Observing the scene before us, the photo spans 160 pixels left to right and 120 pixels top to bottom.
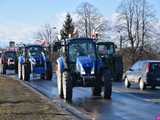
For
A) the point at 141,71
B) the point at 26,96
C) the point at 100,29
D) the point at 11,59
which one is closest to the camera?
the point at 26,96

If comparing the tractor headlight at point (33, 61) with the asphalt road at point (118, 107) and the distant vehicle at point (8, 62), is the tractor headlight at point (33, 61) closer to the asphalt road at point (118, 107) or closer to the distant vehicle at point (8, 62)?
the distant vehicle at point (8, 62)

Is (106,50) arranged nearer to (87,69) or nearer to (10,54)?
(87,69)

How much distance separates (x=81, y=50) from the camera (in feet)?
77.6

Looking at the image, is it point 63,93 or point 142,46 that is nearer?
point 63,93

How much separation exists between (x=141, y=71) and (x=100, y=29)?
6934 cm

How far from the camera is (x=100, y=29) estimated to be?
9912 cm

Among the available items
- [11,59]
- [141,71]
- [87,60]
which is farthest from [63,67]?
[11,59]

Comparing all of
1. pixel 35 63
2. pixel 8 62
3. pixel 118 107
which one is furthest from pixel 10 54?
pixel 118 107

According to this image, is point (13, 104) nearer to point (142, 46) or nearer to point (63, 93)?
point (63, 93)

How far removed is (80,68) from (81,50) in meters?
1.01

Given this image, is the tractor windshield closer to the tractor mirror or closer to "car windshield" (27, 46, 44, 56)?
"car windshield" (27, 46, 44, 56)

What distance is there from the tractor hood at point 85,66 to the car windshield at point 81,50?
0.44m

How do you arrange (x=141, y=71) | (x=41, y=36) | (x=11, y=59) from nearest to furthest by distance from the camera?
1. (x=141, y=71)
2. (x=11, y=59)
3. (x=41, y=36)

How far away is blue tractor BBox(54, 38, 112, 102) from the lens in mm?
22406
